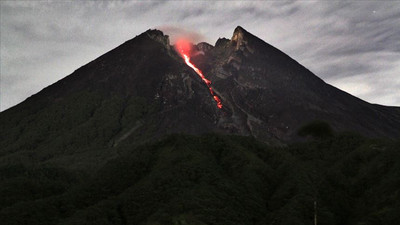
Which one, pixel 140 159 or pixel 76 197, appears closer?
pixel 76 197

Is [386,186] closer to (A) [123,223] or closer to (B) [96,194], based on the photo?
(A) [123,223]

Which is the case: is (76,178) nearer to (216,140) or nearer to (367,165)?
(216,140)

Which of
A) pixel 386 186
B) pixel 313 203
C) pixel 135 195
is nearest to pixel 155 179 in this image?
pixel 135 195

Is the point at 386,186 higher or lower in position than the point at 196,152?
lower

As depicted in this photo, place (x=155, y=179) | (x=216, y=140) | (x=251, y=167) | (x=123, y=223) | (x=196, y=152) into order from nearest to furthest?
1. (x=123, y=223)
2. (x=155, y=179)
3. (x=251, y=167)
4. (x=196, y=152)
5. (x=216, y=140)

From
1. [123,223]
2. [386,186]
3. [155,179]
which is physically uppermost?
[155,179]

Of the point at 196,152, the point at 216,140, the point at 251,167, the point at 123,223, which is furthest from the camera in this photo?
the point at 216,140
